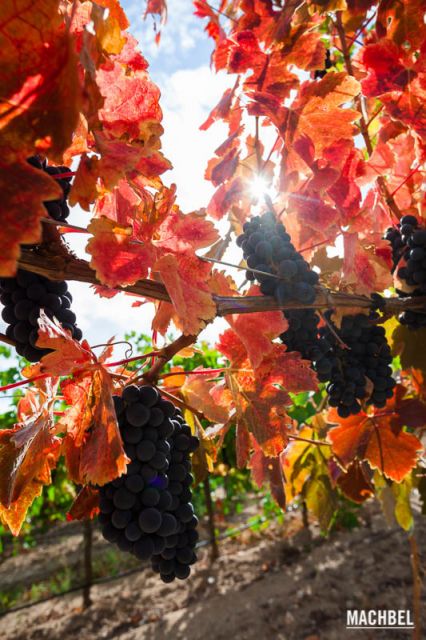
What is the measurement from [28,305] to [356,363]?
31.6 inches

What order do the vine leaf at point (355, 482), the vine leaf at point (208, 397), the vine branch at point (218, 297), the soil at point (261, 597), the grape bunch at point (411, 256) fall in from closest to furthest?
the vine branch at point (218, 297), the vine leaf at point (208, 397), the grape bunch at point (411, 256), the vine leaf at point (355, 482), the soil at point (261, 597)

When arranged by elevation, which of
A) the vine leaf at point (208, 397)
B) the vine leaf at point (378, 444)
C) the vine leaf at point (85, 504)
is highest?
the vine leaf at point (208, 397)

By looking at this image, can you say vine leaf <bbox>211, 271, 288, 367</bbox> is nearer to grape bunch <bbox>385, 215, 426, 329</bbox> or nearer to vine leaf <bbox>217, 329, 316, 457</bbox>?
vine leaf <bbox>217, 329, 316, 457</bbox>

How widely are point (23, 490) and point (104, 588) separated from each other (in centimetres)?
681

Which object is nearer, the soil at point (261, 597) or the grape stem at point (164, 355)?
the grape stem at point (164, 355)

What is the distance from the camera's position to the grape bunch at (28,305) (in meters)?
0.75

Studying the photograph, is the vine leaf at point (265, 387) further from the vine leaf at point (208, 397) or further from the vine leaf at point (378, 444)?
the vine leaf at point (378, 444)

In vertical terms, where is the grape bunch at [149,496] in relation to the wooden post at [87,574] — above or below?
above

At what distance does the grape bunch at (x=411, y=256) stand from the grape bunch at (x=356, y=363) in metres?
0.09

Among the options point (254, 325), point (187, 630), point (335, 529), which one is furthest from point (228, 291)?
point (335, 529)

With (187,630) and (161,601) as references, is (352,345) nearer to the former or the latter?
(187,630)

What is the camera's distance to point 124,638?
4.85m

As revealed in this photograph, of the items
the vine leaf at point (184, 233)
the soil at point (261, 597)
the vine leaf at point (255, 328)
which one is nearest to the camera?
the vine leaf at point (184, 233)

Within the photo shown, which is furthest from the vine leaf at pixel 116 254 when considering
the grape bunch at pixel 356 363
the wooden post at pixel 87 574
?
the wooden post at pixel 87 574
